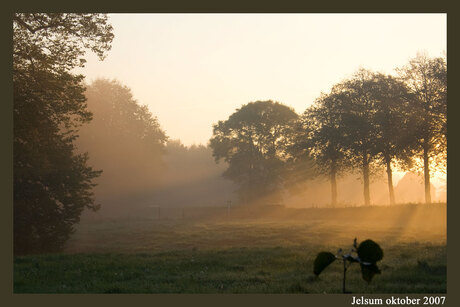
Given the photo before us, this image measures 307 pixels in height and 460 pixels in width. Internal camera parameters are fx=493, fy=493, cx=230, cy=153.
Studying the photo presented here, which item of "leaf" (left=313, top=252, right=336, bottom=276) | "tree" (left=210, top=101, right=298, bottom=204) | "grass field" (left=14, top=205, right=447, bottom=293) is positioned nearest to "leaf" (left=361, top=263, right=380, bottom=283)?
"leaf" (left=313, top=252, right=336, bottom=276)

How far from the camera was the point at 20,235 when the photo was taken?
112 feet

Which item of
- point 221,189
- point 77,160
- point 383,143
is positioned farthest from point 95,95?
point 77,160

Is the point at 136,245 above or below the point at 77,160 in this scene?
below

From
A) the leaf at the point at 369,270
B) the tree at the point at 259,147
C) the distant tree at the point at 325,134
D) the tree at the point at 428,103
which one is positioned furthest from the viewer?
the tree at the point at 259,147

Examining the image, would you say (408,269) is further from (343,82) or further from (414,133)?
(343,82)

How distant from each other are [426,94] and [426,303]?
48.5m

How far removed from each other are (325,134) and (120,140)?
1587 inches

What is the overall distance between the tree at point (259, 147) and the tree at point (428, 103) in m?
28.1

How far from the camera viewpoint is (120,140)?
91.1 meters

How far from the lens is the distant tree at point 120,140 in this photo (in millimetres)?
88625

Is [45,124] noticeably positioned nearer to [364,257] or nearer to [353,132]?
[364,257]

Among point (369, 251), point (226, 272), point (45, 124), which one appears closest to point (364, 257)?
point (369, 251)

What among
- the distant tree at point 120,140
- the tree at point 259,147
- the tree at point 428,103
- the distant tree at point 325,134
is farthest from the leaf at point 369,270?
the distant tree at point 120,140

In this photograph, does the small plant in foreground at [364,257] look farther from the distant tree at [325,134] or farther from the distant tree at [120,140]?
the distant tree at [120,140]
